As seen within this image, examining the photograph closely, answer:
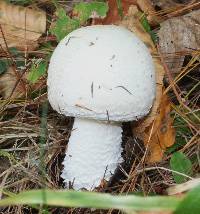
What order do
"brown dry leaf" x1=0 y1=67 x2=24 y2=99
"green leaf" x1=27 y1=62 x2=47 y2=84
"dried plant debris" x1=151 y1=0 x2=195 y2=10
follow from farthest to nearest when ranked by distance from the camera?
"dried plant debris" x1=151 y1=0 x2=195 y2=10, "brown dry leaf" x1=0 y1=67 x2=24 y2=99, "green leaf" x1=27 y1=62 x2=47 y2=84

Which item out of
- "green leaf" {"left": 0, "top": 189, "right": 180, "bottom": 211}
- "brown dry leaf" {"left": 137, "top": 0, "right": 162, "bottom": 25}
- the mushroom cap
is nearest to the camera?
"green leaf" {"left": 0, "top": 189, "right": 180, "bottom": 211}

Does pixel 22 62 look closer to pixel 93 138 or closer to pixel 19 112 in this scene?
pixel 19 112

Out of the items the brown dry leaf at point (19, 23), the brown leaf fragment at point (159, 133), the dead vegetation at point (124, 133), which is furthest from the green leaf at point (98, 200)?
the brown dry leaf at point (19, 23)

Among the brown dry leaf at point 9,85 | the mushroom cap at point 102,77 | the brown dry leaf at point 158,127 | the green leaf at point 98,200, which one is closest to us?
the green leaf at point 98,200

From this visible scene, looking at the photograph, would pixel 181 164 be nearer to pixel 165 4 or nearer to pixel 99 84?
pixel 99 84

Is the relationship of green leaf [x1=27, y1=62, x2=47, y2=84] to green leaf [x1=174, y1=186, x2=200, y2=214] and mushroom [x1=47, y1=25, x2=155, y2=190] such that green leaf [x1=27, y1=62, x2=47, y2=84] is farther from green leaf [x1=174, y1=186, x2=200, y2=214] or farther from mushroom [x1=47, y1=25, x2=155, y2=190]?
green leaf [x1=174, y1=186, x2=200, y2=214]

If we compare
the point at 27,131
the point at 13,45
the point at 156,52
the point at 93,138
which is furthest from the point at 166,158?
the point at 13,45

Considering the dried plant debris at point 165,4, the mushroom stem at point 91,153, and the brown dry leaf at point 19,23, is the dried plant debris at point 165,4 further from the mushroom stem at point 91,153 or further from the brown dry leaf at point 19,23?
the mushroom stem at point 91,153

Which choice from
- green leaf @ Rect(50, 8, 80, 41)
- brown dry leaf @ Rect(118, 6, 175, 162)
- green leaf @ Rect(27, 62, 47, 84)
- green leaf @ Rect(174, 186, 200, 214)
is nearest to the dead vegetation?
brown dry leaf @ Rect(118, 6, 175, 162)
